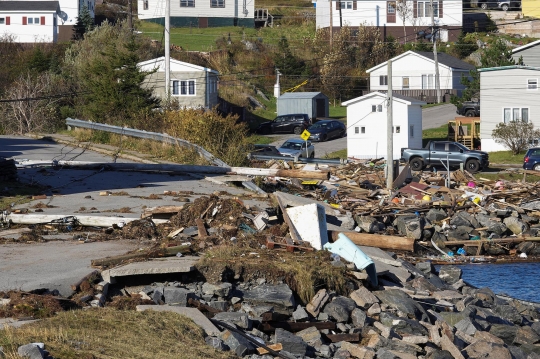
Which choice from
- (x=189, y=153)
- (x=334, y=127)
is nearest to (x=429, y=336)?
(x=189, y=153)

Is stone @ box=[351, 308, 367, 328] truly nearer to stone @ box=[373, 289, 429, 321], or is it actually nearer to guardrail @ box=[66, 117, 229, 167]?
stone @ box=[373, 289, 429, 321]

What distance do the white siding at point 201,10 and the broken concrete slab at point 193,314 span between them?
71.7 meters

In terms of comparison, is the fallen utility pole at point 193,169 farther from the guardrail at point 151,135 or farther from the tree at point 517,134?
the tree at point 517,134

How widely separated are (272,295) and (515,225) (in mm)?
15033

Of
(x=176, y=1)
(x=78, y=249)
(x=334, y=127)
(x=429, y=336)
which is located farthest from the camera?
(x=176, y=1)

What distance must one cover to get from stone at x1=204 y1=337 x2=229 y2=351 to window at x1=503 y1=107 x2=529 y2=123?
4023 cm

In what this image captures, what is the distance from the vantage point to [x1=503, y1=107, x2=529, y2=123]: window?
157ft

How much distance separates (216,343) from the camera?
10234mm

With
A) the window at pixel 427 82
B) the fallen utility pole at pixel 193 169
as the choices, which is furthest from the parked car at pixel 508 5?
the fallen utility pole at pixel 193 169

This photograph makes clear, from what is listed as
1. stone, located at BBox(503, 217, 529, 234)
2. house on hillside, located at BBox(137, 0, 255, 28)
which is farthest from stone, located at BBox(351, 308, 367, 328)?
house on hillside, located at BBox(137, 0, 255, 28)

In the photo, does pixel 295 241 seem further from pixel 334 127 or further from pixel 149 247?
pixel 334 127

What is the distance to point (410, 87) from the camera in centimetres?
6769

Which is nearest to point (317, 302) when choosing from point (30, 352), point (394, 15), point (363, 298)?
point (363, 298)

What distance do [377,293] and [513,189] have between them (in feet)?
56.6
